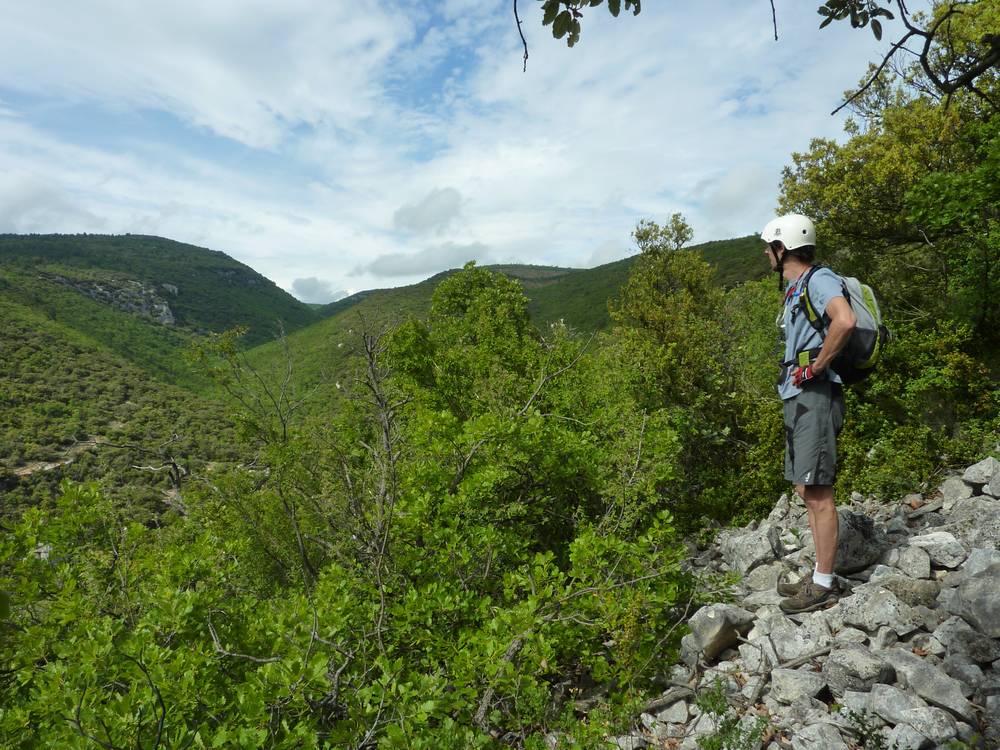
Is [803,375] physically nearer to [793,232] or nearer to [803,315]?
[803,315]

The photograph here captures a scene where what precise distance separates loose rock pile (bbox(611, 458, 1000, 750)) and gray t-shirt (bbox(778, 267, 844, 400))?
4.79ft

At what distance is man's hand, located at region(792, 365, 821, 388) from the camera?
12.3 ft

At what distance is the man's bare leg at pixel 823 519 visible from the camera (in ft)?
12.5

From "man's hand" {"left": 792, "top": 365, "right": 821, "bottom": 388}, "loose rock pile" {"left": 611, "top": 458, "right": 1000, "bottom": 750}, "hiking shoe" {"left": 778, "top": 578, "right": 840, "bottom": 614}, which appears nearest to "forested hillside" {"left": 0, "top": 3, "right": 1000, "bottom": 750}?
"loose rock pile" {"left": 611, "top": 458, "right": 1000, "bottom": 750}

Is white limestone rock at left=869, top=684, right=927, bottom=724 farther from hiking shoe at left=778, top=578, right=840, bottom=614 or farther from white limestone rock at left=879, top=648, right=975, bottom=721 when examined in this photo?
hiking shoe at left=778, top=578, right=840, bottom=614

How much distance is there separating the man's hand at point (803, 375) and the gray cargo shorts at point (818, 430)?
0.06m

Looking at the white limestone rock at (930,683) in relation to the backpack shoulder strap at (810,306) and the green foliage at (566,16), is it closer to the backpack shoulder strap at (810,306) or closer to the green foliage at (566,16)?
the backpack shoulder strap at (810,306)

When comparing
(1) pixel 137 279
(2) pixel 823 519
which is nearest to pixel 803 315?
(2) pixel 823 519

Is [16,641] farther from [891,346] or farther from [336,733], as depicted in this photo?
[891,346]

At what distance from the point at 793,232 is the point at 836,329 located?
0.85 metres

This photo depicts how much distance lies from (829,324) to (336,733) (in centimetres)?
370

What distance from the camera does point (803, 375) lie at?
3820 mm

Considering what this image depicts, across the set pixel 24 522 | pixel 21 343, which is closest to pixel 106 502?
pixel 24 522

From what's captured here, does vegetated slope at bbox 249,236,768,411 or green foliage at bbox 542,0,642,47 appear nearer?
green foliage at bbox 542,0,642,47
